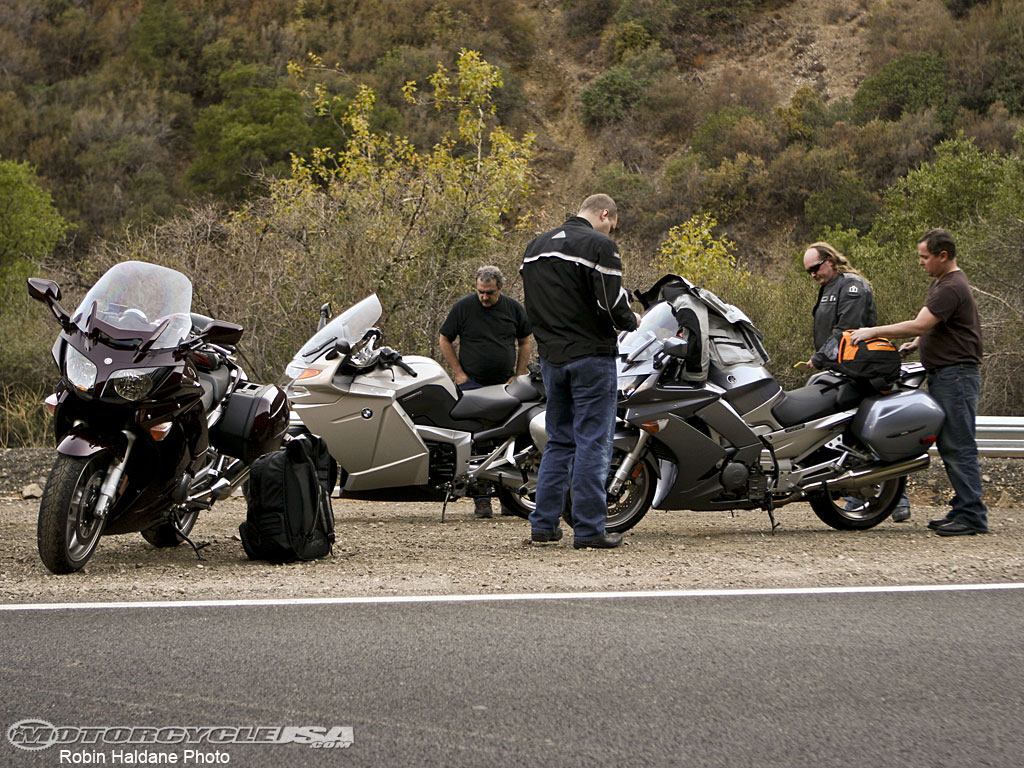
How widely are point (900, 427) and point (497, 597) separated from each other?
3.67 m

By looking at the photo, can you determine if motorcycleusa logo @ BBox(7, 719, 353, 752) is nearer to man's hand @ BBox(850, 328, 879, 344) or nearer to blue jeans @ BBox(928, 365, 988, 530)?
man's hand @ BBox(850, 328, 879, 344)

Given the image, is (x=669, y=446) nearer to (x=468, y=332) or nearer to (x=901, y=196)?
(x=468, y=332)

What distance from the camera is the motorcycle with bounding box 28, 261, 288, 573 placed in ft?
20.5

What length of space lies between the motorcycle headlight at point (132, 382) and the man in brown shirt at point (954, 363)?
15.9 ft

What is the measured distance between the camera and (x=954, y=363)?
8.41 metres

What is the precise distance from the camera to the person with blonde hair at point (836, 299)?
917 cm

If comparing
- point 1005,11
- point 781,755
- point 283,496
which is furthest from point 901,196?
point 1005,11

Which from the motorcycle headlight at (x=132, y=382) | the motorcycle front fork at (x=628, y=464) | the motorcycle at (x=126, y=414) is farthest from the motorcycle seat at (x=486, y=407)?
the motorcycle headlight at (x=132, y=382)


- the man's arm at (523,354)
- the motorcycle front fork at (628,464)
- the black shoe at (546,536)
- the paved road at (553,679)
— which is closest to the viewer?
the paved road at (553,679)

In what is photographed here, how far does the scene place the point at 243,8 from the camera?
76562 millimetres

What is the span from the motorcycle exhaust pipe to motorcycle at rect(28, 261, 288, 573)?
4.09 meters

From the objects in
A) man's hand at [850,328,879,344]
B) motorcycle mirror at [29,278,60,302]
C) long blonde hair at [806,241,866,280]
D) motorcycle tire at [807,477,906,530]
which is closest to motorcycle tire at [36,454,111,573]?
motorcycle mirror at [29,278,60,302]

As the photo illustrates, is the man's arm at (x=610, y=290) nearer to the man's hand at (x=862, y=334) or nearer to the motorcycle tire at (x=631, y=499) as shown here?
the motorcycle tire at (x=631, y=499)

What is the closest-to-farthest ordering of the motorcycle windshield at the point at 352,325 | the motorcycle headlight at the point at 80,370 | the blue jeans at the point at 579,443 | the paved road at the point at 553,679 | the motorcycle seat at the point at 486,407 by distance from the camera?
the paved road at the point at 553,679, the motorcycle headlight at the point at 80,370, the blue jeans at the point at 579,443, the motorcycle windshield at the point at 352,325, the motorcycle seat at the point at 486,407
